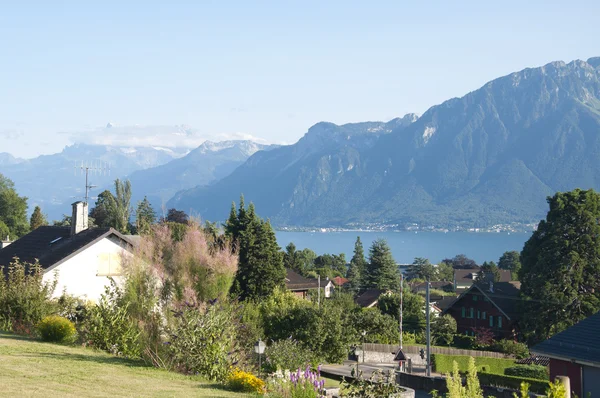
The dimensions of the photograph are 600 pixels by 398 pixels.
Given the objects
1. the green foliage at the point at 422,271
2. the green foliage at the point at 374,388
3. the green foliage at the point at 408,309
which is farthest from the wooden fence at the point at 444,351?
the green foliage at the point at 422,271

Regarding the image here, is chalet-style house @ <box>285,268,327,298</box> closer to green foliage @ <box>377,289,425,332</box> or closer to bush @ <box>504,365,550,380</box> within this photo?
green foliage @ <box>377,289,425,332</box>

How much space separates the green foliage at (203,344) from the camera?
1570 centimetres

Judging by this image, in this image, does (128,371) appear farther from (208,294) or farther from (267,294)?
(267,294)

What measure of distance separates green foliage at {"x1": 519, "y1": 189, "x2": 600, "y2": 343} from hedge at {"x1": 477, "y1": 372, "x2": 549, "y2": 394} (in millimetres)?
10350

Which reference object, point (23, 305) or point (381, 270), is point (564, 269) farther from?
point (23, 305)

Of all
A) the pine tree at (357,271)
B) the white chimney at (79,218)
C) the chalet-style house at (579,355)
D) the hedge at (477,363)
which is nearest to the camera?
the chalet-style house at (579,355)

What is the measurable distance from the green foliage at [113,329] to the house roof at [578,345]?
12932 millimetres

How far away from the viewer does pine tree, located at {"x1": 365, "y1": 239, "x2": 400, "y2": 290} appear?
76.5 metres

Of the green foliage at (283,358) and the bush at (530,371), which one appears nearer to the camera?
the green foliage at (283,358)

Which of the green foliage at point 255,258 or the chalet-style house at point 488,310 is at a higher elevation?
the green foliage at point 255,258

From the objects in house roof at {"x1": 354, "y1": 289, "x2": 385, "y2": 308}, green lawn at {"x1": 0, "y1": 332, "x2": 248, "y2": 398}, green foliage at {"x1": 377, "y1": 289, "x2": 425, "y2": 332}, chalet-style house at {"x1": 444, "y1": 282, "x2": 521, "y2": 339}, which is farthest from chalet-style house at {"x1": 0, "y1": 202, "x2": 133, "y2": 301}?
house roof at {"x1": 354, "y1": 289, "x2": 385, "y2": 308}

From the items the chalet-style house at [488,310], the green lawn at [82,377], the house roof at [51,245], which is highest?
the house roof at [51,245]

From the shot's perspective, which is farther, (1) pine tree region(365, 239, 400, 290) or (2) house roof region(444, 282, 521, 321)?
(1) pine tree region(365, 239, 400, 290)

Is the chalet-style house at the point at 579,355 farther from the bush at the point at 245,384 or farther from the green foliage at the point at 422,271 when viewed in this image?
the green foliage at the point at 422,271
